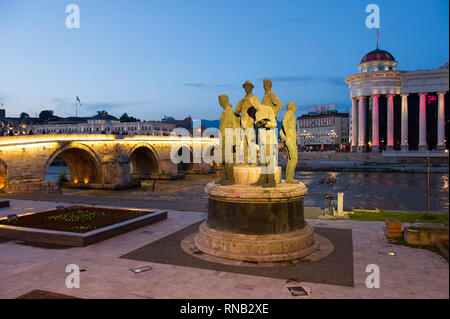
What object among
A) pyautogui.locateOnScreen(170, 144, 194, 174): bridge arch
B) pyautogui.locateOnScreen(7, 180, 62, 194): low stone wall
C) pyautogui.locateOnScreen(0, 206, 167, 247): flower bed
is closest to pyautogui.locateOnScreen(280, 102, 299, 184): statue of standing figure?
pyautogui.locateOnScreen(0, 206, 167, 247): flower bed

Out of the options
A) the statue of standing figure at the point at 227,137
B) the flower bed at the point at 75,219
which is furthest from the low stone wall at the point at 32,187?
the statue of standing figure at the point at 227,137

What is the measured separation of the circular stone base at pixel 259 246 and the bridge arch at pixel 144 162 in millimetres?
37548

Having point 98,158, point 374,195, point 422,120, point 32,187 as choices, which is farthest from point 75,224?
point 422,120

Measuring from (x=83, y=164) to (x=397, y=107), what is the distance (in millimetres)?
71704

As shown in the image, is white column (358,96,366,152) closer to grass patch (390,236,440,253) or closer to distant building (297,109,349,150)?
distant building (297,109,349,150)

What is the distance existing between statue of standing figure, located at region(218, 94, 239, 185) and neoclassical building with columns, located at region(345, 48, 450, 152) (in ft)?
229

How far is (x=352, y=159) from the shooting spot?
2758 inches

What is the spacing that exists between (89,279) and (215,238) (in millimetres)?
3551

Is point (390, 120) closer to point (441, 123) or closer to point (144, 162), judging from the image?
point (441, 123)

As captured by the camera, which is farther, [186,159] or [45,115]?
[45,115]

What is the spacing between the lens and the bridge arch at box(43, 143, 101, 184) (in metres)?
35.9

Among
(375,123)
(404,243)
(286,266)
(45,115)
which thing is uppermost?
(45,115)

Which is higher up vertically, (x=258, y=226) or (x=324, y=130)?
(x=324, y=130)

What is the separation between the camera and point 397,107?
79.8 meters
